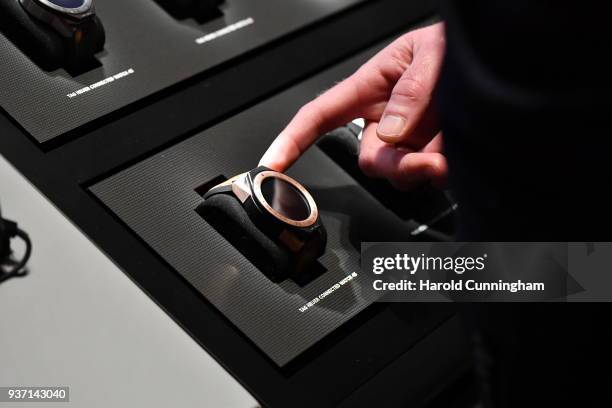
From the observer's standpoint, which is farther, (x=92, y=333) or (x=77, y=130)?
(x=77, y=130)

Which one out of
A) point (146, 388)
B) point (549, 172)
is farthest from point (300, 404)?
point (549, 172)

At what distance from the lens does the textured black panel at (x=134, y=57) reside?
83 centimetres

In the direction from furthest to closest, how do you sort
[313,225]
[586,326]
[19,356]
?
[313,225] → [19,356] → [586,326]

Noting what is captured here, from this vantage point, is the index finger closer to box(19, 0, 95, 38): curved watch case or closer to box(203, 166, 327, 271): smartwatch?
box(203, 166, 327, 271): smartwatch

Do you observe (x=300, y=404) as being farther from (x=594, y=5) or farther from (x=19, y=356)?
(x=594, y=5)

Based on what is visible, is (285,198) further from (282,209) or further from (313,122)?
(313,122)

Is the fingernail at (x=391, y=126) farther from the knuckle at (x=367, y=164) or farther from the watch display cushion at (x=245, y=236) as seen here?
the watch display cushion at (x=245, y=236)

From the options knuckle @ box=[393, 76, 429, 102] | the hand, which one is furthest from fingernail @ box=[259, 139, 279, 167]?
knuckle @ box=[393, 76, 429, 102]

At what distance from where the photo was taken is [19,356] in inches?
26.2

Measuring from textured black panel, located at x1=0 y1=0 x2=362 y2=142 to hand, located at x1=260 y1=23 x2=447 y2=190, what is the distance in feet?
0.40

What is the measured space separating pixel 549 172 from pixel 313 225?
366 mm

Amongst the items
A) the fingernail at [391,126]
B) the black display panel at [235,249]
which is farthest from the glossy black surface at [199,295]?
the fingernail at [391,126]

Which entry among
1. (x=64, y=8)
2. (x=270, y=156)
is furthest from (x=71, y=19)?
(x=270, y=156)

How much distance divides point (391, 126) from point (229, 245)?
0.18 m
